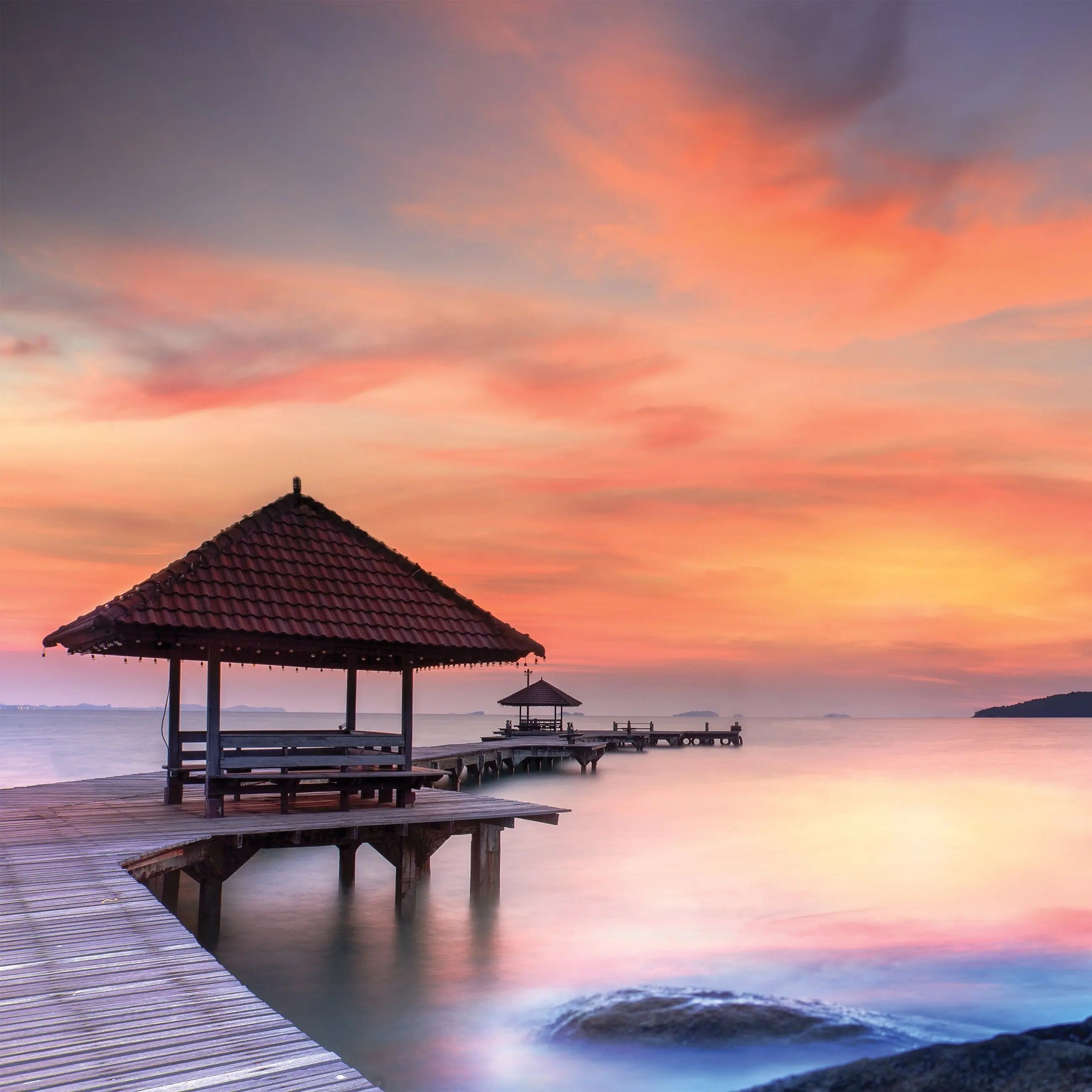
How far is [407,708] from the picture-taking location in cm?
1452

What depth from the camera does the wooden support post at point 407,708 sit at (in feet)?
47.0


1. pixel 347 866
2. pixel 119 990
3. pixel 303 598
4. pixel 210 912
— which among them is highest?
pixel 303 598

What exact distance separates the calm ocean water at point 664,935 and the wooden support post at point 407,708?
2.53 metres

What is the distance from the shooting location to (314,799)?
50.3 feet

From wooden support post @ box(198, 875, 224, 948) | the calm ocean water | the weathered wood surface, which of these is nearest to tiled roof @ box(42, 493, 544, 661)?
wooden support post @ box(198, 875, 224, 948)

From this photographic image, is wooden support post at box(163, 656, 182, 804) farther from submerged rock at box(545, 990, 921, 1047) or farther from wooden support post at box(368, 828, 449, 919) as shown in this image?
submerged rock at box(545, 990, 921, 1047)

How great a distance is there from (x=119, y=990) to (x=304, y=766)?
8562 mm

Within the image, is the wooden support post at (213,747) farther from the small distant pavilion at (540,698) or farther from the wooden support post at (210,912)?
the small distant pavilion at (540,698)

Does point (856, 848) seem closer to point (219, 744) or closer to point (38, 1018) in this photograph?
point (219, 744)

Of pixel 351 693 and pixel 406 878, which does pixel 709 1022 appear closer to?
pixel 406 878

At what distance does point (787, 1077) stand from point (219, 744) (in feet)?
27.5

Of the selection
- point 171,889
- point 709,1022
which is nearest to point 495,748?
point 171,889

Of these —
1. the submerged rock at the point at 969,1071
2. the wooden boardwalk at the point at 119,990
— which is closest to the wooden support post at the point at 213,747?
the wooden boardwalk at the point at 119,990

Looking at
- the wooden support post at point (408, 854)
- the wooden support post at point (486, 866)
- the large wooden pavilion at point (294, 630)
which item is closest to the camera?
the large wooden pavilion at point (294, 630)
